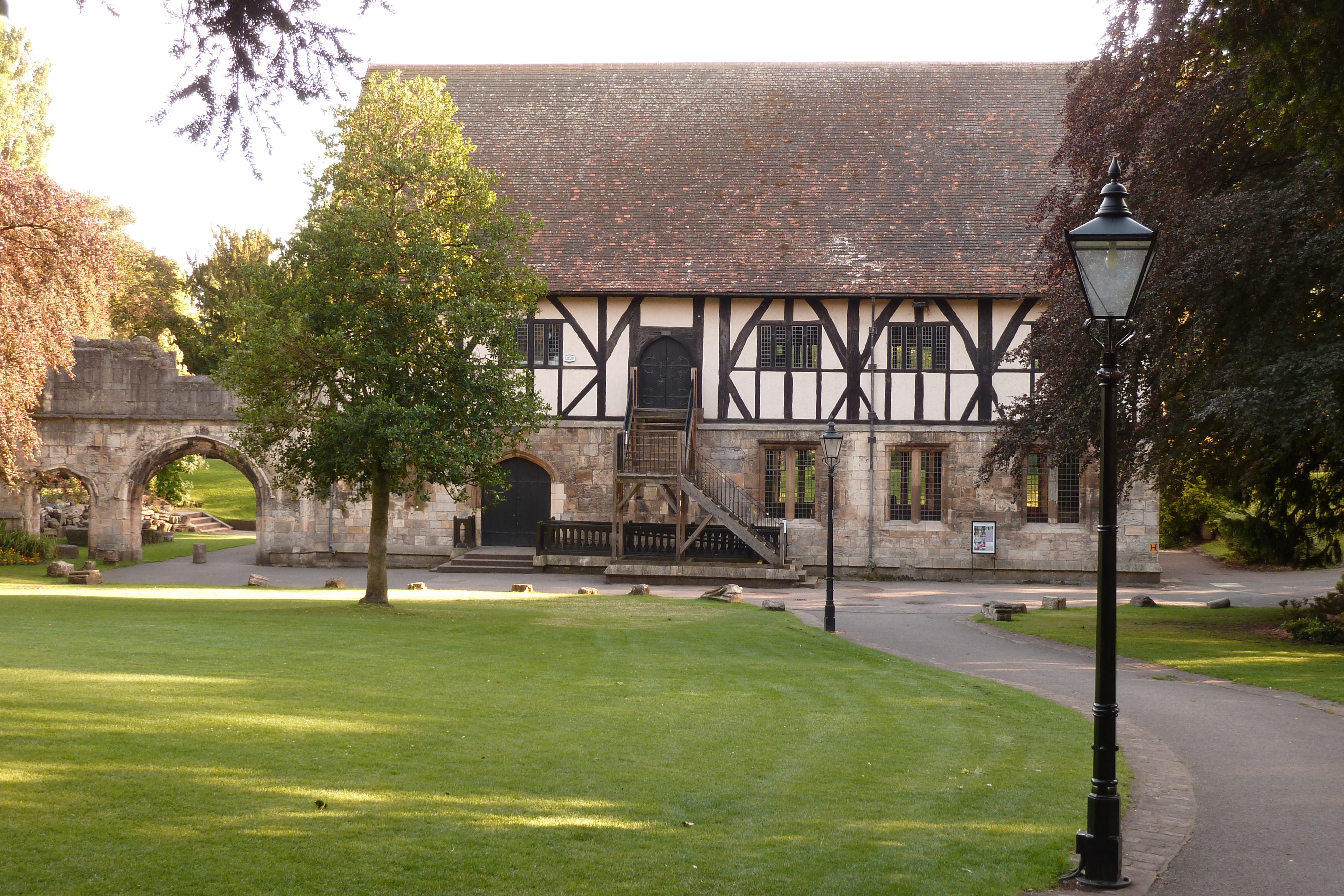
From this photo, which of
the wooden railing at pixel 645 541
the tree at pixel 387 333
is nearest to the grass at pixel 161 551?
the tree at pixel 387 333

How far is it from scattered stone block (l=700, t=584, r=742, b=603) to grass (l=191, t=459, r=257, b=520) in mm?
27010

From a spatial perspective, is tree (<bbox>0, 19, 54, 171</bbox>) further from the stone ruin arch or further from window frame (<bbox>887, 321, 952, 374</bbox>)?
window frame (<bbox>887, 321, 952, 374</bbox>)

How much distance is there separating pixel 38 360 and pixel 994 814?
22.9m

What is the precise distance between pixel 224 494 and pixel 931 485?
1277 inches

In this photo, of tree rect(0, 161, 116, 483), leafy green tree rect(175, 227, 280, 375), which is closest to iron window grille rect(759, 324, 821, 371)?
tree rect(0, 161, 116, 483)

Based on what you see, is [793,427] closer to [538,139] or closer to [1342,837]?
[538,139]

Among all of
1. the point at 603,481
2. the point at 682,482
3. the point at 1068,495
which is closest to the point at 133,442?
the point at 603,481

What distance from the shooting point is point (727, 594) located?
72.5 feet

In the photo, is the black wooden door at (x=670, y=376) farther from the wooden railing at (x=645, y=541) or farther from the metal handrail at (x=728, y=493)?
the wooden railing at (x=645, y=541)

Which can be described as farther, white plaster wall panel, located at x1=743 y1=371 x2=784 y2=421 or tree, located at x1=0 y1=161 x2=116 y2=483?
white plaster wall panel, located at x1=743 y1=371 x2=784 y2=421

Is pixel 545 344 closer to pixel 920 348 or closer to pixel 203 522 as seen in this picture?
pixel 920 348

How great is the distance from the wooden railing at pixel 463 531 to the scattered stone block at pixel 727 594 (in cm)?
869

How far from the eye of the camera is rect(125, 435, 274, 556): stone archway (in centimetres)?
2877

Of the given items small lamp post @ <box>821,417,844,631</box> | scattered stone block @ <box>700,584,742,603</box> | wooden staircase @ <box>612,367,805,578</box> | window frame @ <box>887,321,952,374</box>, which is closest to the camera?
small lamp post @ <box>821,417,844,631</box>
